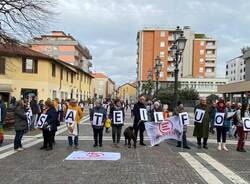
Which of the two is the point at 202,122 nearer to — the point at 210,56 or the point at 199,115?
the point at 199,115

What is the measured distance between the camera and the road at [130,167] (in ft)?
31.4

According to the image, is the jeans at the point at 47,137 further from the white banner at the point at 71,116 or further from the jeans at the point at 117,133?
the jeans at the point at 117,133

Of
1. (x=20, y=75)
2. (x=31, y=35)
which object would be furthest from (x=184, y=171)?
A: (x=20, y=75)

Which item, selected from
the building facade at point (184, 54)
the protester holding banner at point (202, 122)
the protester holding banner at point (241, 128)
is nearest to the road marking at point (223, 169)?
the protester holding banner at point (202, 122)

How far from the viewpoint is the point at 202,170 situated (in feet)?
36.6

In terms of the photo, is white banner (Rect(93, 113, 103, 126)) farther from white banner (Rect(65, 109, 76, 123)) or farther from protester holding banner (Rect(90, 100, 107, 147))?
white banner (Rect(65, 109, 76, 123))

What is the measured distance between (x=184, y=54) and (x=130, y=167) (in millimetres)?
113153

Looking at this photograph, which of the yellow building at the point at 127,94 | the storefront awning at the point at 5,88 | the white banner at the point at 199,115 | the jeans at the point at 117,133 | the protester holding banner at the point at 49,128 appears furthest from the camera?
the yellow building at the point at 127,94

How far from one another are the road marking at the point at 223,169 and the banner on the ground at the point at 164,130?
229 cm

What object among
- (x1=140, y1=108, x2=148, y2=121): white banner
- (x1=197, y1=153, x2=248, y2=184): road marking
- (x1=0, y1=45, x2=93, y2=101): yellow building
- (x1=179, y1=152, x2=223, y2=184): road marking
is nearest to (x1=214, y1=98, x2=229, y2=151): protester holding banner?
(x1=197, y1=153, x2=248, y2=184): road marking

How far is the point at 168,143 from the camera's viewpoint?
17906 mm

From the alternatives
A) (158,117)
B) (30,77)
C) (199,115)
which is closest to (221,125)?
(199,115)

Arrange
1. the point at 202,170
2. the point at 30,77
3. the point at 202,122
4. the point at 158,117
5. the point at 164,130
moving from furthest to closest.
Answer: the point at 30,77
the point at 158,117
the point at 164,130
the point at 202,122
the point at 202,170

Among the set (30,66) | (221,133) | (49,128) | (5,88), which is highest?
(30,66)
